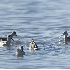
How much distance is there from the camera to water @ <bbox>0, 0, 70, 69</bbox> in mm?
15102

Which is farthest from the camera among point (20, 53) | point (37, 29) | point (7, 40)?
point (37, 29)

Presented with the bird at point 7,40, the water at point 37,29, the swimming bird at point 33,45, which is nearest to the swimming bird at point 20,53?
the water at point 37,29

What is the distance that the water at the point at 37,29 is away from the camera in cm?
1510

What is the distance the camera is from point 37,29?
20.8 m

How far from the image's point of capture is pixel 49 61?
15.1 m

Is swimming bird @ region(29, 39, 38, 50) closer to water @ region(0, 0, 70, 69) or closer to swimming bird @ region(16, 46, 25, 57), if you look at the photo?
water @ region(0, 0, 70, 69)

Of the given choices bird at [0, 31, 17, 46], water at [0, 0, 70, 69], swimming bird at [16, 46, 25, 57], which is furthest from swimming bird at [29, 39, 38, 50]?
bird at [0, 31, 17, 46]

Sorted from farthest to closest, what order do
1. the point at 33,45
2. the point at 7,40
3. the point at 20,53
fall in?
the point at 7,40 → the point at 33,45 → the point at 20,53

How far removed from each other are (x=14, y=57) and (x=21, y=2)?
1336 centimetres

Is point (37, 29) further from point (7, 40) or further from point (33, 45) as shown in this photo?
point (33, 45)

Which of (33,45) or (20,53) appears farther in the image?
(33,45)

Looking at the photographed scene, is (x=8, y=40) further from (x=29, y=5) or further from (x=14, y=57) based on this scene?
(x=29, y=5)

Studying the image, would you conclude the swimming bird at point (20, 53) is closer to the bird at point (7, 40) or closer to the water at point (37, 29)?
the water at point (37, 29)

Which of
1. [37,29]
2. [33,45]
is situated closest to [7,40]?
[33,45]
